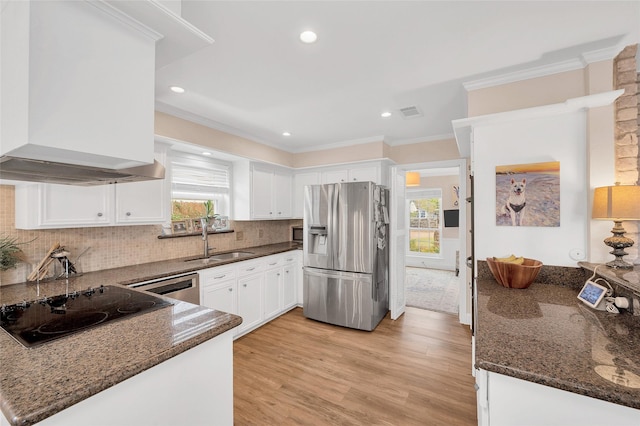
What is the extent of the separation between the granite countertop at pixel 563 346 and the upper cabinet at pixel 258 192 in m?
3.05

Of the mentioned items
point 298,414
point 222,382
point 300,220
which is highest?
point 300,220

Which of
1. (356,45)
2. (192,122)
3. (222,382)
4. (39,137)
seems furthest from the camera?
(192,122)

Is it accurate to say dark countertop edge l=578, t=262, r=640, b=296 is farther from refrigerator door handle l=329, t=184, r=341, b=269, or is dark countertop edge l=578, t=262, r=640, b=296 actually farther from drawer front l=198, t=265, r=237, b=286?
drawer front l=198, t=265, r=237, b=286

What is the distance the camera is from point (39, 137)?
0.96 meters

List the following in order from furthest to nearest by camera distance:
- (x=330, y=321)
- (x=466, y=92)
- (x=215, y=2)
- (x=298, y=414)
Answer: (x=330, y=321), (x=466, y=92), (x=298, y=414), (x=215, y=2)

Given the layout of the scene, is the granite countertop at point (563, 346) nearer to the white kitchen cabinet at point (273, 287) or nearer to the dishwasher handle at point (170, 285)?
the dishwasher handle at point (170, 285)

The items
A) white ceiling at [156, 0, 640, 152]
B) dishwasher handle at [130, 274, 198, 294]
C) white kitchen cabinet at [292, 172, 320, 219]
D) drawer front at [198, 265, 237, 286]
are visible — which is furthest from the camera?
white kitchen cabinet at [292, 172, 320, 219]

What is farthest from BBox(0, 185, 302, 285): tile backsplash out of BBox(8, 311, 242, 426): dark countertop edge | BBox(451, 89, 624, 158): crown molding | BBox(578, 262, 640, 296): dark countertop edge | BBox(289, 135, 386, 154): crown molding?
BBox(578, 262, 640, 296): dark countertop edge

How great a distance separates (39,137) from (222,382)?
124 cm

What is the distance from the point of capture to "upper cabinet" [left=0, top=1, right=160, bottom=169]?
0.95 metres

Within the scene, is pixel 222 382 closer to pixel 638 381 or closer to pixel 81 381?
pixel 81 381

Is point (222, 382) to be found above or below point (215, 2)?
below

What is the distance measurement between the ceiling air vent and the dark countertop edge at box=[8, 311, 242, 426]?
105 inches

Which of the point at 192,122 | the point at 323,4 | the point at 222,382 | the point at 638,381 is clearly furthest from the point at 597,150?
the point at 192,122
